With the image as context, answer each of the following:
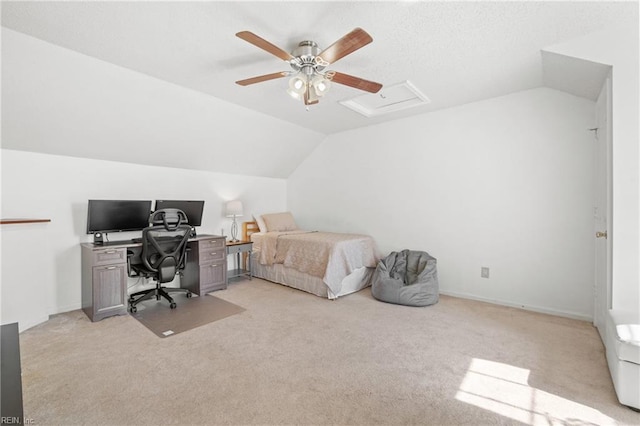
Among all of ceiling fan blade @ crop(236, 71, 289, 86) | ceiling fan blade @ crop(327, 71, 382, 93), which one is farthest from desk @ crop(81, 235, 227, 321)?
ceiling fan blade @ crop(327, 71, 382, 93)

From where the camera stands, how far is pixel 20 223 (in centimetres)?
286

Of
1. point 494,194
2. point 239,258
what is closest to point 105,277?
point 239,258

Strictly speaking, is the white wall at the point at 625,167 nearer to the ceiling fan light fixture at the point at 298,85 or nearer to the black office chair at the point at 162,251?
the ceiling fan light fixture at the point at 298,85

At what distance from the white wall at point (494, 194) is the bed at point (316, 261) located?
635 mm

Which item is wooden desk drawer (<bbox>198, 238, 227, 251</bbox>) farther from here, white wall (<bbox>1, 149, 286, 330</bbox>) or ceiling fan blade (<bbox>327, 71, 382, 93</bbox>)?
ceiling fan blade (<bbox>327, 71, 382, 93</bbox>)

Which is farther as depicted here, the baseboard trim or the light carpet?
the baseboard trim

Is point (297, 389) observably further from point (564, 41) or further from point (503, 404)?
point (564, 41)

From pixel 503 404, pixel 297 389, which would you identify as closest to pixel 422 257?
pixel 503 404

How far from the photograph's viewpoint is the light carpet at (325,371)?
1762mm

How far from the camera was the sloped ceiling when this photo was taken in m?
1.98

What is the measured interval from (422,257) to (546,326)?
58.5 inches

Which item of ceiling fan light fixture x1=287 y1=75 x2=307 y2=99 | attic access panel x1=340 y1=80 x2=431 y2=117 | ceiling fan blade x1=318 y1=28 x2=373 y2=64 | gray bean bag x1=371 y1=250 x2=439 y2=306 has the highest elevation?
attic access panel x1=340 y1=80 x2=431 y2=117

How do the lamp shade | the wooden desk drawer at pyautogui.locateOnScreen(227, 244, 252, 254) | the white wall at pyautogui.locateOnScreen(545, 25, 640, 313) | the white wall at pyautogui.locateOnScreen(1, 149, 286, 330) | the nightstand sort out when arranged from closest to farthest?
the white wall at pyautogui.locateOnScreen(545, 25, 640, 313) → the white wall at pyautogui.locateOnScreen(1, 149, 286, 330) → the wooden desk drawer at pyautogui.locateOnScreen(227, 244, 252, 254) → the nightstand → the lamp shade

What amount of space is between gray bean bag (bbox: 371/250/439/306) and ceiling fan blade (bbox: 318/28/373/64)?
2662 mm
